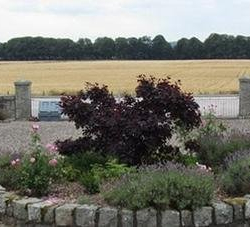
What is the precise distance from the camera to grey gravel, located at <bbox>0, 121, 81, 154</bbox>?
59.9 feet

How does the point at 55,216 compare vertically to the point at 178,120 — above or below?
below

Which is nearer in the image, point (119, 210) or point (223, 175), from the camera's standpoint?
point (119, 210)

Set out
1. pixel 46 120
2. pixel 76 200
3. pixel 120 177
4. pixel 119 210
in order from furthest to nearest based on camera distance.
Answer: pixel 46 120
pixel 120 177
pixel 76 200
pixel 119 210

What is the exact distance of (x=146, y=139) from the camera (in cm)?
873

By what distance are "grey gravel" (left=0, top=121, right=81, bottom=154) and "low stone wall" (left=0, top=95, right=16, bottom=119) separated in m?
1.03

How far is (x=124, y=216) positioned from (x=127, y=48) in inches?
4805

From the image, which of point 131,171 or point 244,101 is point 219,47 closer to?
point 244,101

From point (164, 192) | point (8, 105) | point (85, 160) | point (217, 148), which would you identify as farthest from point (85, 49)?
point (164, 192)

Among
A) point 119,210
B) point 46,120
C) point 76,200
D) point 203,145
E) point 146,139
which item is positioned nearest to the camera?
point 119,210

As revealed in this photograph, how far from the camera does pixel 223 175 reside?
322 inches

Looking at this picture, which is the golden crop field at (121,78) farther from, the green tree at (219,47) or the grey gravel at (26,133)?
the green tree at (219,47)

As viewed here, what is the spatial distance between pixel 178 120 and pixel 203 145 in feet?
3.25

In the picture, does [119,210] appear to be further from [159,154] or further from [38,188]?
[159,154]

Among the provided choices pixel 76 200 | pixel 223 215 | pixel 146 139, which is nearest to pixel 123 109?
pixel 146 139
